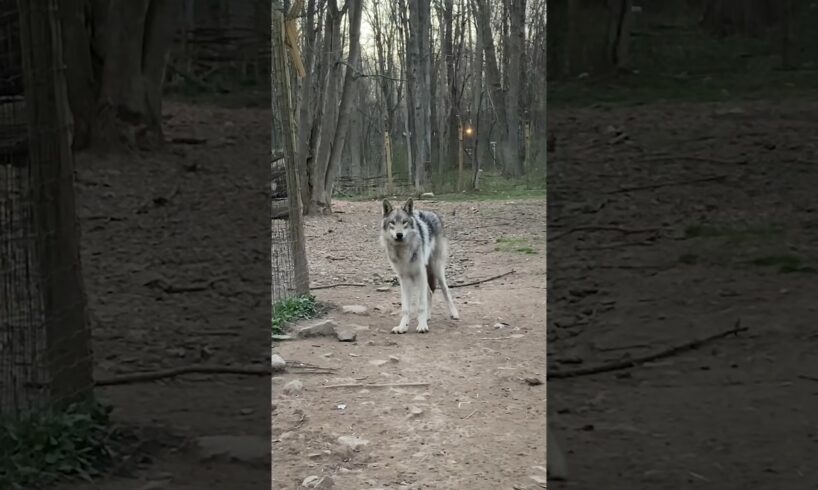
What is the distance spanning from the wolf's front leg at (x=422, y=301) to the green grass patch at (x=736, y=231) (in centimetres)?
495

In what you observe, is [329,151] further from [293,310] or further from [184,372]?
[184,372]

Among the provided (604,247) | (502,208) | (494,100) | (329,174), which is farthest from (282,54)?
(494,100)

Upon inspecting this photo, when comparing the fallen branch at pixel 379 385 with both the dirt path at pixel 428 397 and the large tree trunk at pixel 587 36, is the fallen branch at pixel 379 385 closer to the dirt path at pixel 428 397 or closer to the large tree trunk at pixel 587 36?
the dirt path at pixel 428 397

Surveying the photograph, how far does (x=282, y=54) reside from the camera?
28.7ft

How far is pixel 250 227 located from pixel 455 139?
3127 centimetres

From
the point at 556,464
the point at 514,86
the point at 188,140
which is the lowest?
the point at 556,464

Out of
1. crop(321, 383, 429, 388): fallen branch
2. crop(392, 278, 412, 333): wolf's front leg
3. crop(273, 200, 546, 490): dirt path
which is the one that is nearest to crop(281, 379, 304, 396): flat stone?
crop(273, 200, 546, 490): dirt path

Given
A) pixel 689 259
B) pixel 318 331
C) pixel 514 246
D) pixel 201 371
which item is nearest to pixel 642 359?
pixel 689 259

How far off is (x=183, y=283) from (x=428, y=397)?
2911 mm

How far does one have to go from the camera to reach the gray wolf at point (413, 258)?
8.16m

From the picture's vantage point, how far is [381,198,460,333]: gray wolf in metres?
8.16

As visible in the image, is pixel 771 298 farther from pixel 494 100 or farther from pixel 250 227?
pixel 494 100

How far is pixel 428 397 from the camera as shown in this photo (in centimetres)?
564

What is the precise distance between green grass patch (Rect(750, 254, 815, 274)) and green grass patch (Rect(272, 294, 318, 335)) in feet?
17.9
